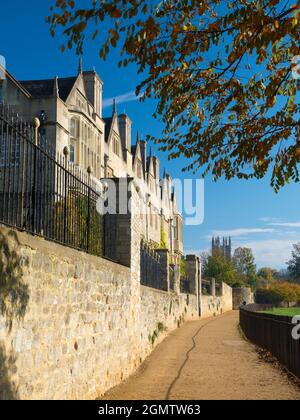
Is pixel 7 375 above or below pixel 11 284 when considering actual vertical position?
below

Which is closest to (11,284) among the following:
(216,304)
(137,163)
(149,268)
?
(149,268)

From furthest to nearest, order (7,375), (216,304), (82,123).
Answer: (216,304)
(82,123)
(7,375)

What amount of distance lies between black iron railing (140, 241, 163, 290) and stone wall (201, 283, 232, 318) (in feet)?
53.5

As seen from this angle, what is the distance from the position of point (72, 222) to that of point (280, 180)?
3389 mm

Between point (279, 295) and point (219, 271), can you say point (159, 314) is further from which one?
point (279, 295)

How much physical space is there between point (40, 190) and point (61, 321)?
1.78m

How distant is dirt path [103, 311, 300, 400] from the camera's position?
9.70 metres

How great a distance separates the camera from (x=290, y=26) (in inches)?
238

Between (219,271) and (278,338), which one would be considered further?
(219,271)

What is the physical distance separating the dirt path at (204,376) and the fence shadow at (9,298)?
12.9ft

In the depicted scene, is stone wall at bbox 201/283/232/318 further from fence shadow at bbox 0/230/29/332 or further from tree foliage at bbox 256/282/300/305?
fence shadow at bbox 0/230/29/332

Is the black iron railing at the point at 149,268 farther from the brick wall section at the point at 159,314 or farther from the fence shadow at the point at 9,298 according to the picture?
the fence shadow at the point at 9,298

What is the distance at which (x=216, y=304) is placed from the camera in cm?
4359

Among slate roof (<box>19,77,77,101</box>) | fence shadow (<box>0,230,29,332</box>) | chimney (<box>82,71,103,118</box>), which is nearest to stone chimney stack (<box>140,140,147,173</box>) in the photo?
chimney (<box>82,71,103,118</box>)
